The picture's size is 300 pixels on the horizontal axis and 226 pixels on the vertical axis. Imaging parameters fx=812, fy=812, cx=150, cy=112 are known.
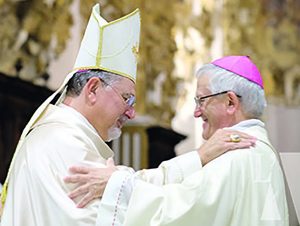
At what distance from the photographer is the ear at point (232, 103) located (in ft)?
10.5

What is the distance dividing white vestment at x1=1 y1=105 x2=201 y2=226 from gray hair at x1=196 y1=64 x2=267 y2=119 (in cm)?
52

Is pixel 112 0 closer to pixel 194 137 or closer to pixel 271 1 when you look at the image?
pixel 194 137

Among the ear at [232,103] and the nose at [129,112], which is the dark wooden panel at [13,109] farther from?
the ear at [232,103]

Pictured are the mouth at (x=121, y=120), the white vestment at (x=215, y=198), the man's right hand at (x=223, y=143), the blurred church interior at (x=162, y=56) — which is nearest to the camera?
the white vestment at (x=215, y=198)

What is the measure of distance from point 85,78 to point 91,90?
0.07 metres

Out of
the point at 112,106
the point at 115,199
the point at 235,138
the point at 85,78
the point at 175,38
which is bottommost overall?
the point at 115,199

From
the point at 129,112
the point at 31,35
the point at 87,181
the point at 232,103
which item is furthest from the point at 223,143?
the point at 31,35

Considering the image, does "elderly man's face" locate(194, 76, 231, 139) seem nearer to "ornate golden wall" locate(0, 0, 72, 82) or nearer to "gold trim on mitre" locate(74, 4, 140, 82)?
"gold trim on mitre" locate(74, 4, 140, 82)

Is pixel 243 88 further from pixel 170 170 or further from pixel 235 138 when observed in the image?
pixel 170 170

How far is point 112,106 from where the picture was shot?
126 inches

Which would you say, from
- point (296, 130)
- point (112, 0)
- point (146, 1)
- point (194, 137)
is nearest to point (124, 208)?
point (112, 0)

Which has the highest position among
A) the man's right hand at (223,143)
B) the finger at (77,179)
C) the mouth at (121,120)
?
the mouth at (121,120)

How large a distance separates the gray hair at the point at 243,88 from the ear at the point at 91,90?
1.51 feet

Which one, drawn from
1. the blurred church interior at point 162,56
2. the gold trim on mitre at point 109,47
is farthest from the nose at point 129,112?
the blurred church interior at point 162,56
